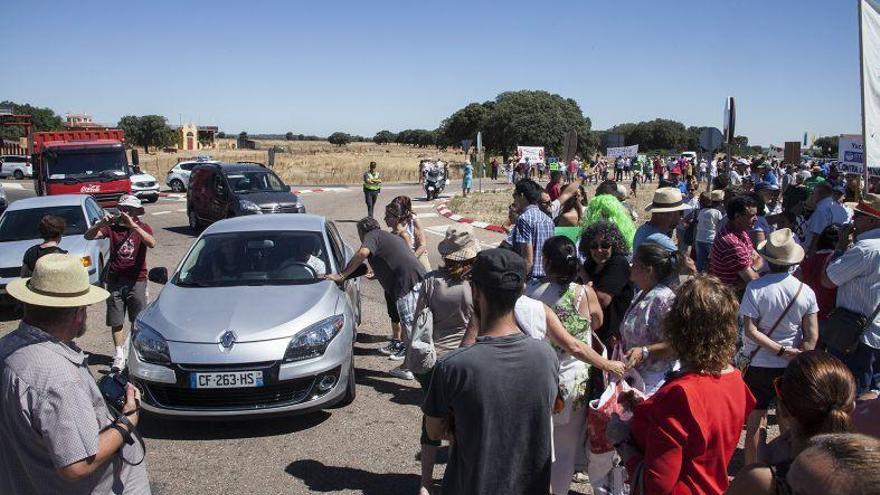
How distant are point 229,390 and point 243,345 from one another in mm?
356

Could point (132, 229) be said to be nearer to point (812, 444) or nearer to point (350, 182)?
point (812, 444)

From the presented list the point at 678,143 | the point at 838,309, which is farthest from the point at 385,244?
the point at 678,143

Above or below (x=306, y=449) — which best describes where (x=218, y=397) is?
above

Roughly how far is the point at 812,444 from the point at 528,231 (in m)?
5.26

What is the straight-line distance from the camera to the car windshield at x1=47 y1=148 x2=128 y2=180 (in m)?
19.7

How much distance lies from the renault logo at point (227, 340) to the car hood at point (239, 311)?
4 centimetres

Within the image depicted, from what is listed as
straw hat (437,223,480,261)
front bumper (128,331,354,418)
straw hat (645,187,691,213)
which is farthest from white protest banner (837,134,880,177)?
front bumper (128,331,354,418)

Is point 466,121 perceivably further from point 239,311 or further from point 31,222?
point 239,311

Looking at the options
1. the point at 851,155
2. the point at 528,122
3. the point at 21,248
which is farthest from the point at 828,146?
the point at 21,248

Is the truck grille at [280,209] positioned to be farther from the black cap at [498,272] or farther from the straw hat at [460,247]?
the black cap at [498,272]

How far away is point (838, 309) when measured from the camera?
188 inches

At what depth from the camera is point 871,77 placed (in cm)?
A: 493

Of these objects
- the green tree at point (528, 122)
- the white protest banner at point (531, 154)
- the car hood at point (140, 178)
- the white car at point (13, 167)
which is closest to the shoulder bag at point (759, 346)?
the car hood at point (140, 178)

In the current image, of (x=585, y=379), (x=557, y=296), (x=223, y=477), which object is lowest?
(x=223, y=477)
